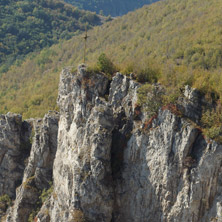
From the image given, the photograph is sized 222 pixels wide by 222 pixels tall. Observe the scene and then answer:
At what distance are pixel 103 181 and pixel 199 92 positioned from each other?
14335 mm

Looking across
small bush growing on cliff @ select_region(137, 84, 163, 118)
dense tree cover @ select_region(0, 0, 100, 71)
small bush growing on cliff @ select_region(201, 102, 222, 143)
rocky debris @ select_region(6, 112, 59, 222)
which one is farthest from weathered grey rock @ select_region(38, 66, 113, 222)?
dense tree cover @ select_region(0, 0, 100, 71)

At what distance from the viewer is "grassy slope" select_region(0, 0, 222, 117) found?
82.6 metres

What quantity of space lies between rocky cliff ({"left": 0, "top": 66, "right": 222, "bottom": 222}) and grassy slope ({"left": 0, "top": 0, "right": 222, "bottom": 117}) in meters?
23.9

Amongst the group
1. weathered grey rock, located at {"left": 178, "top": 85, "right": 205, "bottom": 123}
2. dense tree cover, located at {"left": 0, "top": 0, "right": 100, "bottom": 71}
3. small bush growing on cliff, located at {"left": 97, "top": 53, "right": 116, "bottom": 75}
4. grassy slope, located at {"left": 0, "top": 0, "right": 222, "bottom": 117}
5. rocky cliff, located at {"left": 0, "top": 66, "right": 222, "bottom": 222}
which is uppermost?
dense tree cover, located at {"left": 0, "top": 0, "right": 100, "bottom": 71}

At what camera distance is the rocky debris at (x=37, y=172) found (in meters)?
49.7

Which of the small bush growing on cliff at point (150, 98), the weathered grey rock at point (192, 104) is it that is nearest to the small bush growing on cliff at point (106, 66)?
the small bush growing on cliff at point (150, 98)

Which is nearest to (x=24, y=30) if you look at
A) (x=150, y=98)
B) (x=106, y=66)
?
(x=106, y=66)

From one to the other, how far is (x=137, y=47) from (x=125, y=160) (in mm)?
72344

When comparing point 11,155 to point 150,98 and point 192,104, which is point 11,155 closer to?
point 150,98

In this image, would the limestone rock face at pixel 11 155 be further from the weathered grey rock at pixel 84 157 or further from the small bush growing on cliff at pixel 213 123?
the small bush growing on cliff at pixel 213 123

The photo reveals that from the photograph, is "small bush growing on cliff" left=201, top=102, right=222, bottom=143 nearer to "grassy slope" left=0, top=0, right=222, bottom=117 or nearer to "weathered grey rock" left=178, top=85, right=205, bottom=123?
"weathered grey rock" left=178, top=85, right=205, bottom=123

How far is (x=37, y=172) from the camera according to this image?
1982 inches

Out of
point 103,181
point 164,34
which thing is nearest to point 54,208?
point 103,181

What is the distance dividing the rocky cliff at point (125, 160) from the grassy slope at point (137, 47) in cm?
2392
